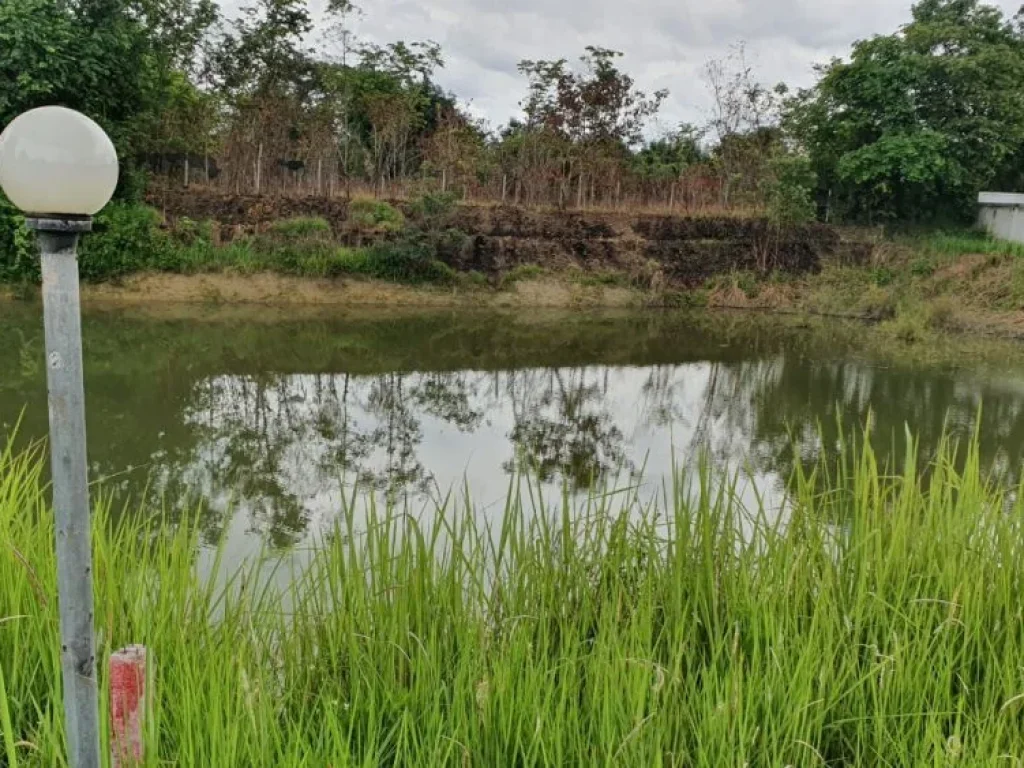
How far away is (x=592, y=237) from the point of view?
14.3 metres

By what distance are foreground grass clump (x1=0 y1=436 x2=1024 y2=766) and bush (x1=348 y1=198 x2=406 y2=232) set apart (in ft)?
36.8

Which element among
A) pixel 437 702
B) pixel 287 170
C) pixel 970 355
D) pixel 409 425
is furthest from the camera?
pixel 287 170

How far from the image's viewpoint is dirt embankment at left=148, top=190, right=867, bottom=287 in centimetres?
1277

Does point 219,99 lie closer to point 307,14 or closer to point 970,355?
point 307,14

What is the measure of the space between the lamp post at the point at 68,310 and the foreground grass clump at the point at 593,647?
31cm

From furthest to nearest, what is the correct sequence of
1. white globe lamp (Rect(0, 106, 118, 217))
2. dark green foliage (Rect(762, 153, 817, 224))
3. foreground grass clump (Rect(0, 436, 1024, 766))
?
1. dark green foliage (Rect(762, 153, 817, 224))
2. foreground grass clump (Rect(0, 436, 1024, 766))
3. white globe lamp (Rect(0, 106, 118, 217))

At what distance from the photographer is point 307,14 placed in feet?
49.7

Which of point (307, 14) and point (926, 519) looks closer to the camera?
point (926, 519)

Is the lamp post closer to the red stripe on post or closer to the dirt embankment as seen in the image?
the red stripe on post

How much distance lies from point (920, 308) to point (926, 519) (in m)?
11.3

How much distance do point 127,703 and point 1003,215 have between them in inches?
652

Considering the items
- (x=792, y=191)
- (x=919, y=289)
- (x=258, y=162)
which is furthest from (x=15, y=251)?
(x=919, y=289)

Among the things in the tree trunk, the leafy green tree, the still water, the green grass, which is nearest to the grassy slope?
the green grass

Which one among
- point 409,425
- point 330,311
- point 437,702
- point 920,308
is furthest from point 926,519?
point 920,308
